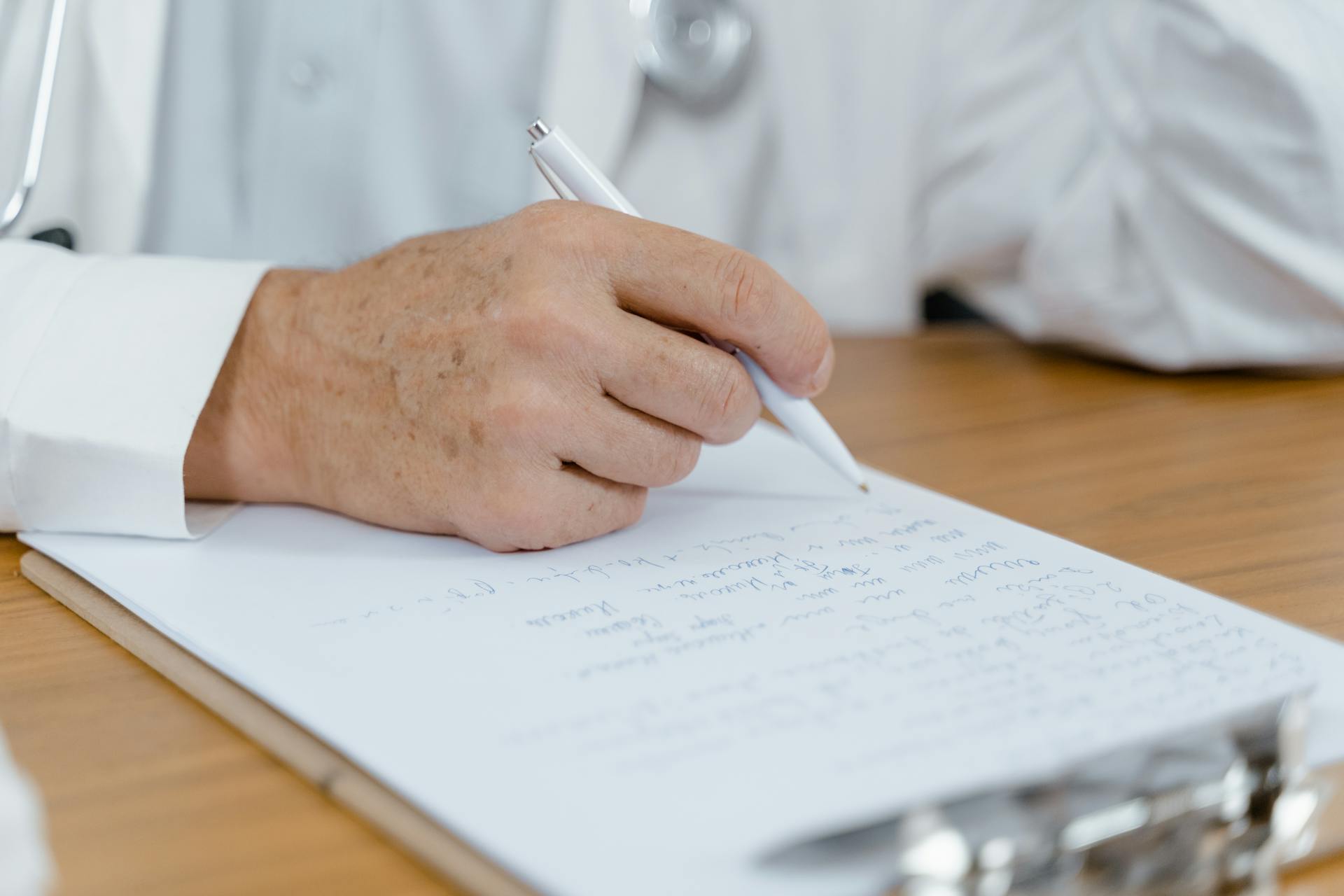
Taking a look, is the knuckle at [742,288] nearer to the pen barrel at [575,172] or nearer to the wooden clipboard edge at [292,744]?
A: the pen barrel at [575,172]

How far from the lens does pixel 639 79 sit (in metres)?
1.03

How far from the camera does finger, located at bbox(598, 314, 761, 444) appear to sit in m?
0.55

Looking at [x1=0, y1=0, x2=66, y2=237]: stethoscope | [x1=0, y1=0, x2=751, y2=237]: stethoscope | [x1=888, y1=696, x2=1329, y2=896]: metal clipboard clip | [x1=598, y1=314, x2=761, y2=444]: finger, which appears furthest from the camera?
[x1=0, y1=0, x2=751, y2=237]: stethoscope

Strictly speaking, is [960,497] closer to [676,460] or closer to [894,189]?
[676,460]

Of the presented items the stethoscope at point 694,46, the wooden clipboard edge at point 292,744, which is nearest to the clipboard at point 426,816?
the wooden clipboard edge at point 292,744

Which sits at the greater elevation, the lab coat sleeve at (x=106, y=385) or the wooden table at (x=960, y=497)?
the lab coat sleeve at (x=106, y=385)

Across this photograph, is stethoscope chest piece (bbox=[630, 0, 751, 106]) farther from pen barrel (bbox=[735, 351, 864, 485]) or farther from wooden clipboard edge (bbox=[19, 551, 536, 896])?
wooden clipboard edge (bbox=[19, 551, 536, 896])

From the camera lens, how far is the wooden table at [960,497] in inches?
13.5

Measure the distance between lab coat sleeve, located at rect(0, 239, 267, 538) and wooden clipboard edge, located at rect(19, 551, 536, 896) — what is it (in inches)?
2.0

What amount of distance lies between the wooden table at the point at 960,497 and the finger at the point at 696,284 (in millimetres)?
170

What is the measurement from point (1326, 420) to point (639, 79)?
606 millimetres

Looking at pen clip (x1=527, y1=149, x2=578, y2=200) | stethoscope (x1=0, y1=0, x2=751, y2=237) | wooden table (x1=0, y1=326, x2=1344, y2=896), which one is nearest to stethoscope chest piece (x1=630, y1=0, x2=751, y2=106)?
stethoscope (x1=0, y1=0, x2=751, y2=237)

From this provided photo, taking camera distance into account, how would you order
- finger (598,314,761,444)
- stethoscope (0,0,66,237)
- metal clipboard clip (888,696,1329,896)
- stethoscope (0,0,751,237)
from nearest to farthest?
metal clipboard clip (888,696,1329,896)
finger (598,314,761,444)
stethoscope (0,0,66,237)
stethoscope (0,0,751,237)

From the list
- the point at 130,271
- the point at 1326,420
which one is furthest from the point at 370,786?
the point at 1326,420
